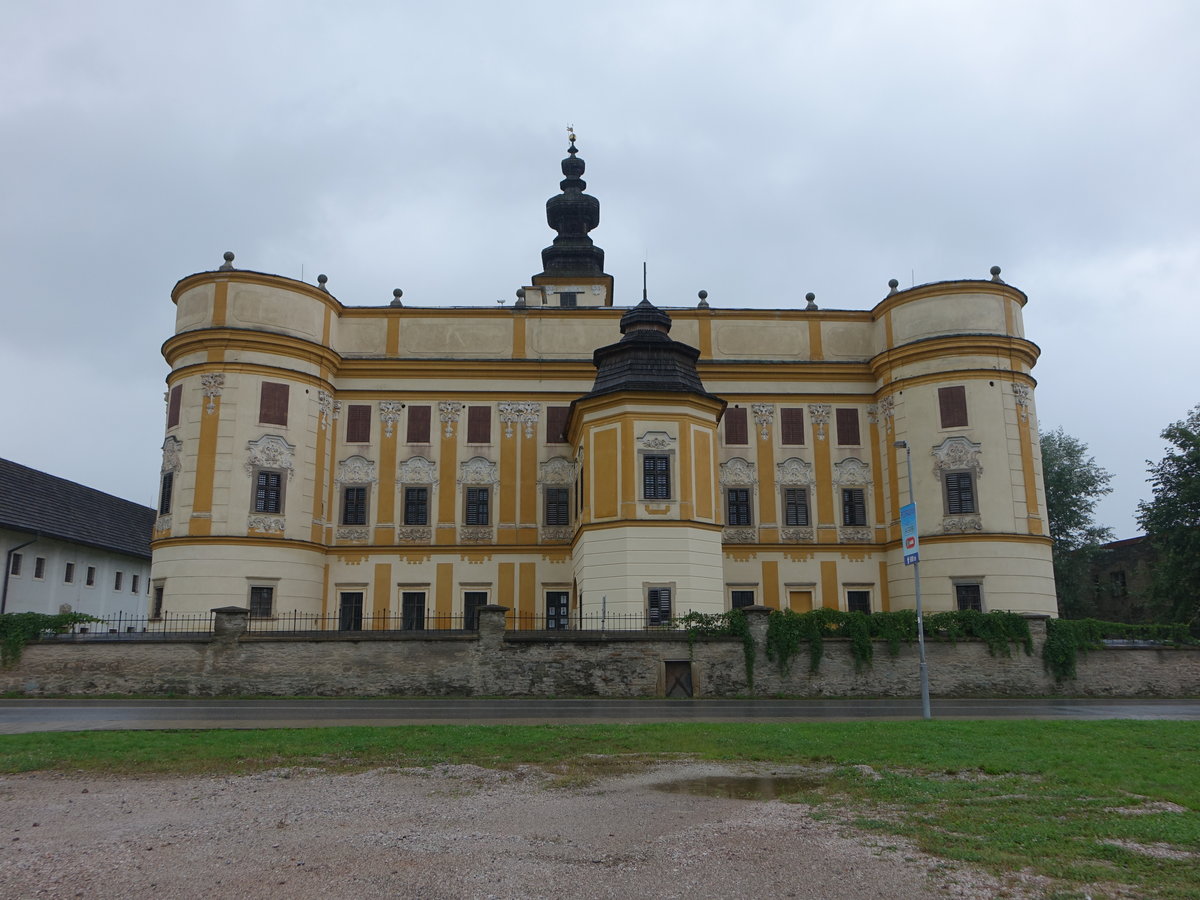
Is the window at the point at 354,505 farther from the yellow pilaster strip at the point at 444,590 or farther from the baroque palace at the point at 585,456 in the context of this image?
the yellow pilaster strip at the point at 444,590

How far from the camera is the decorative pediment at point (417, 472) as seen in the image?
39125 mm

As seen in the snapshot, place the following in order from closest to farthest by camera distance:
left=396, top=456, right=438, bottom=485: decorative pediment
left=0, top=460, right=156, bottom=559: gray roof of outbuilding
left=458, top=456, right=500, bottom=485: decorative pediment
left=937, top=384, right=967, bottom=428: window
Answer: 1. left=937, top=384, right=967, bottom=428: window
2. left=396, top=456, right=438, bottom=485: decorative pediment
3. left=458, top=456, right=500, bottom=485: decorative pediment
4. left=0, top=460, right=156, bottom=559: gray roof of outbuilding

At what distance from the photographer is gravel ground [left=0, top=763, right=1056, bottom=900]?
7559 millimetres

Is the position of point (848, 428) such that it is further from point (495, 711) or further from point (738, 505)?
point (495, 711)

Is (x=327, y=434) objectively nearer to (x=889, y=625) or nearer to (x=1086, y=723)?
(x=889, y=625)

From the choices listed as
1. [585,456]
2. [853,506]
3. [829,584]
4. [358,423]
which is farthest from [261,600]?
[853,506]

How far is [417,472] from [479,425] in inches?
125

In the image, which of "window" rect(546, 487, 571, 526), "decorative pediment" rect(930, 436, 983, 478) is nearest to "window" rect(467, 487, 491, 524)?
"window" rect(546, 487, 571, 526)

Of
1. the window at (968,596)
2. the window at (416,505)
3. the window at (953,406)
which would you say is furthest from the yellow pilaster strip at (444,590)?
the window at (953,406)

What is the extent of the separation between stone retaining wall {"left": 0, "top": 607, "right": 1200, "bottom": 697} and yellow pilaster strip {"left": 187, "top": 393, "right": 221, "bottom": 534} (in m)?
8.16

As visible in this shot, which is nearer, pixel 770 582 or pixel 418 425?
pixel 770 582

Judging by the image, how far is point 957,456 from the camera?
36.6 m

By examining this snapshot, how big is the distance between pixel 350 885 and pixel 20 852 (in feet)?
11.0

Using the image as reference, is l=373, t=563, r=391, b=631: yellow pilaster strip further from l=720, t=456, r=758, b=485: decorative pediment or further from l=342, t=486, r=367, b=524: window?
l=720, t=456, r=758, b=485: decorative pediment
